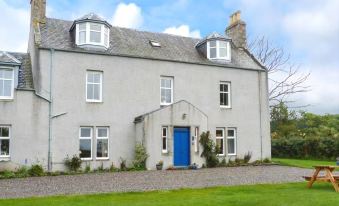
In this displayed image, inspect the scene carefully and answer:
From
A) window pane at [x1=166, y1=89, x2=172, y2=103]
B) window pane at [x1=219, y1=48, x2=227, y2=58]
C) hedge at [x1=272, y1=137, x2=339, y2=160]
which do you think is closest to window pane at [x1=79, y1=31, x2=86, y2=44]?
window pane at [x1=166, y1=89, x2=172, y2=103]

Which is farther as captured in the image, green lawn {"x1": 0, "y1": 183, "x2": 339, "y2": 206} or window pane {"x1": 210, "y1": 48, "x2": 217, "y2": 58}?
window pane {"x1": 210, "y1": 48, "x2": 217, "y2": 58}

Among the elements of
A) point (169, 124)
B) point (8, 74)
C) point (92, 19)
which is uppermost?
point (92, 19)

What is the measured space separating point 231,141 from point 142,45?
8.51m

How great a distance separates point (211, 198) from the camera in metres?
11.2

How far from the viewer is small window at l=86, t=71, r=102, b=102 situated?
21.7 metres

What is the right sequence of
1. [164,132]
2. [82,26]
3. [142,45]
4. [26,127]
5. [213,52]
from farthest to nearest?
[213,52] → [142,45] → [82,26] → [164,132] → [26,127]

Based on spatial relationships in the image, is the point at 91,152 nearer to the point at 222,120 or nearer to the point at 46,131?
the point at 46,131

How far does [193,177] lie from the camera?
17.4 m

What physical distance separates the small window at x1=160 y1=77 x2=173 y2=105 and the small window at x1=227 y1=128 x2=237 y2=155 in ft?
15.1

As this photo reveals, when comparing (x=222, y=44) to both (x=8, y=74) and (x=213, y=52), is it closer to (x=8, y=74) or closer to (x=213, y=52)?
(x=213, y=52)

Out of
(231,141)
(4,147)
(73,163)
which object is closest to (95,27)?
(73,163)

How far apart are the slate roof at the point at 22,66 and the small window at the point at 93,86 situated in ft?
9.84

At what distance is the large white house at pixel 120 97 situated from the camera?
2003cm

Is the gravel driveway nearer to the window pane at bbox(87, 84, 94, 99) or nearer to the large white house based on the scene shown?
the large white house
